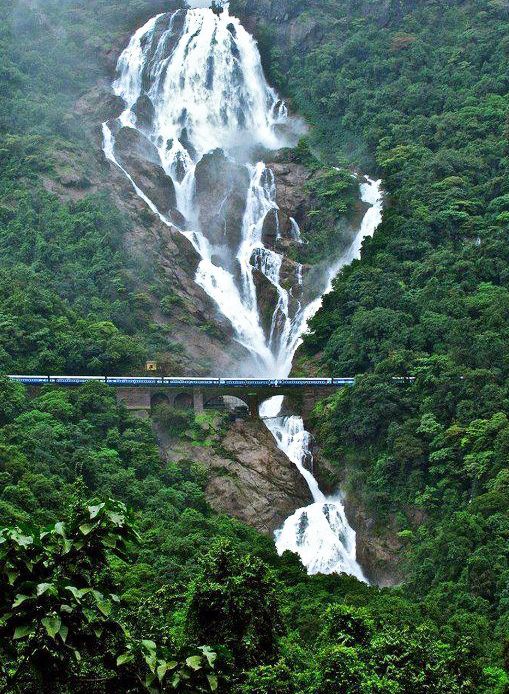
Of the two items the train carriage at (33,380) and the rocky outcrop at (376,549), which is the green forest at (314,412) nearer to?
the rocky outcrop at (376,549)

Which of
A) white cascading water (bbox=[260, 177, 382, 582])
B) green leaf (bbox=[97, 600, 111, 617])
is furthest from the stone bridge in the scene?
green leaf (bbox=[97, 600, 111, 617])

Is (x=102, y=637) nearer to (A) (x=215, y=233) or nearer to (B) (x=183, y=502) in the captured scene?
(B) (x=183, y=502)

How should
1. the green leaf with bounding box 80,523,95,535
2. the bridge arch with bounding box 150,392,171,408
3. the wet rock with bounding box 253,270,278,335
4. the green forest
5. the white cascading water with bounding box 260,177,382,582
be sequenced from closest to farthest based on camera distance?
the green leaf with bounding box 80,523,95,535
the green forest
the white cascading water with bounding box 260,177,382,582
the bridge arch with bounding box 150,392,171,408
the wet rock with bounding box 253,270,278,335

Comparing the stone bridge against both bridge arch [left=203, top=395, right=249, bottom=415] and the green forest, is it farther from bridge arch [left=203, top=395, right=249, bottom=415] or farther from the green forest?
the green forest

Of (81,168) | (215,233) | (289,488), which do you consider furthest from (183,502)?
(81,168)

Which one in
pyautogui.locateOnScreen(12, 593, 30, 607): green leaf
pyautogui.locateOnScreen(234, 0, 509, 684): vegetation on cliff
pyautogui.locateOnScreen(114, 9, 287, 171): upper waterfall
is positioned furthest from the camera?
pyautogui.locateOnScreen(114, 9, 287, 171): upper waterfall

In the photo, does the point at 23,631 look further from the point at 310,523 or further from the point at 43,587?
the point at 310,523

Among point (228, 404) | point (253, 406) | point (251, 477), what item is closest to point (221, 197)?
point (228, 404)
